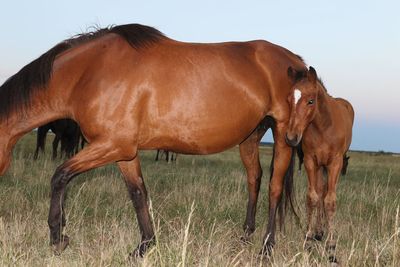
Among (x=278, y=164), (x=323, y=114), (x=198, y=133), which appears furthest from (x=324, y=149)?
(x=198, y=133)

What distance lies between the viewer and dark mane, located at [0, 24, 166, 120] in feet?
15.1

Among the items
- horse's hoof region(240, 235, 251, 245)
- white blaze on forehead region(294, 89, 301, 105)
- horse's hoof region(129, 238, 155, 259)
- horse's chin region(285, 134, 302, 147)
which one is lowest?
horse's hoof region(240, 235, 251, 245)

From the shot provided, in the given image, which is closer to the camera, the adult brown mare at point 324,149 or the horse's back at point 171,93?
the horse's back at point 171,93

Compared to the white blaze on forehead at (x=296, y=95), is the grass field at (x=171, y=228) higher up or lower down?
lower down

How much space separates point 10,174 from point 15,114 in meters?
5.34

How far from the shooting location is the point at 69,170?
427 cm

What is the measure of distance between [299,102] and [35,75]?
2.72m

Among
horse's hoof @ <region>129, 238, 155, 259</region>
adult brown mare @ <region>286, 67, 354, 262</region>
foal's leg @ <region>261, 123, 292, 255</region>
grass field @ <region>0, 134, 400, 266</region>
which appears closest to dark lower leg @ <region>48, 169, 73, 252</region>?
grass field @ <region>0, 134, 400, 266</region>

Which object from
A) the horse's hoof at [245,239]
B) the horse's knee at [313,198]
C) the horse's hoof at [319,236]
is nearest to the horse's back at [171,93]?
the horse's hoof at [245,239]

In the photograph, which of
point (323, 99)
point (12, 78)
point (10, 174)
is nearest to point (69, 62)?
point (12, 78)

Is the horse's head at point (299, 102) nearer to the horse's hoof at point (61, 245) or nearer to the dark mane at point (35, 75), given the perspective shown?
the dark mane at point (35, 75)

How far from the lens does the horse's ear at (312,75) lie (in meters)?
5.08

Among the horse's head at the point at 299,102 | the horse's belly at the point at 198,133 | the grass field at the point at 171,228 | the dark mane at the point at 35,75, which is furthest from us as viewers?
the horse's head at the point at 299,102

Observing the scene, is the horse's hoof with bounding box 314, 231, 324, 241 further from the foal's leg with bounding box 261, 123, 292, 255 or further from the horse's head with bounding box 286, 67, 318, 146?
the horse's head with bounding box 286, 67, 318, 146
